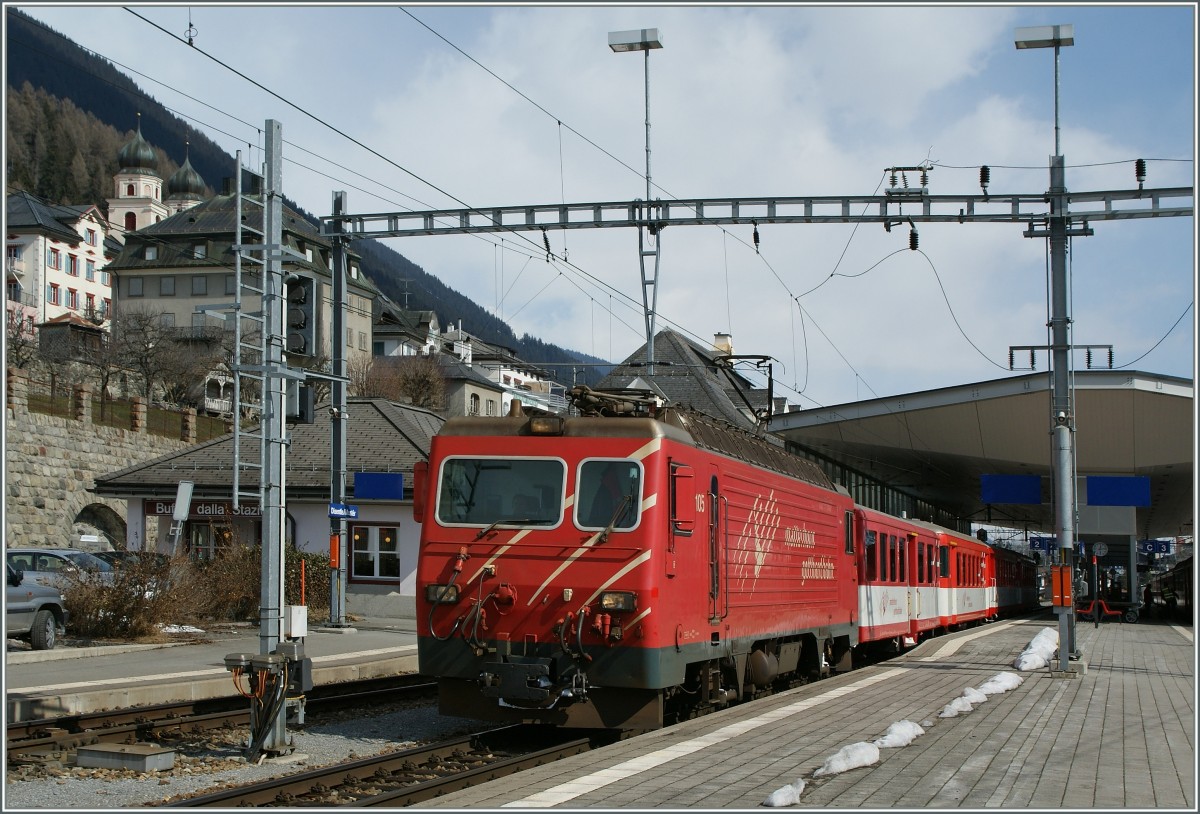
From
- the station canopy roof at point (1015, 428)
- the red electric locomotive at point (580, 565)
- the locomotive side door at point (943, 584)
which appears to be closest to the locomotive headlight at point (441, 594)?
the red electric locomotive at point (580, 565)

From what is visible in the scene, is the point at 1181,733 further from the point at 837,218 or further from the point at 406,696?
the point at 837,218

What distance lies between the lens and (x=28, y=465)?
40.3 metres

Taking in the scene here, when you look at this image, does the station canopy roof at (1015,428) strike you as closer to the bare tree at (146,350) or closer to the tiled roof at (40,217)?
the bare tree at (146,350)

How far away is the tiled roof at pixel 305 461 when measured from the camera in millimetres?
31734

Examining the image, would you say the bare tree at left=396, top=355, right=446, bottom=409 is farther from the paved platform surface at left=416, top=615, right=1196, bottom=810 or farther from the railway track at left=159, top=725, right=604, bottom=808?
the railway track at left=159, top=725, right=604, bottom=808

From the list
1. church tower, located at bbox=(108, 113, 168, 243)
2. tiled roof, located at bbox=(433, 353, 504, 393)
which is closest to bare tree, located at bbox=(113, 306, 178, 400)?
tiled roof, located at bbox=(433, 353, 504, 393)

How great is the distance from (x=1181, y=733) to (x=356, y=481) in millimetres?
17609

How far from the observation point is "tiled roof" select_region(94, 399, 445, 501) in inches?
1249

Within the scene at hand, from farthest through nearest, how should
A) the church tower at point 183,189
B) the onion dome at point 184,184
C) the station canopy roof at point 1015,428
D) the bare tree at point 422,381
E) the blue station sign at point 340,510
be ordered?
1. the onion dome at point 184,184
2. the church tower at point 183,189
3. the bare tree at point 422,381
4. the station canopy roof at point 1015,428
5. the blue station sign at point 340,510

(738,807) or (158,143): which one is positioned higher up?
(158,143)

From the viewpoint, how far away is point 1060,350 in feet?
61.7

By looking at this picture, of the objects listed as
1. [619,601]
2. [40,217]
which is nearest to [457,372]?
[40,217]

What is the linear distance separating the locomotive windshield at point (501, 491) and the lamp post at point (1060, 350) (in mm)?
9901

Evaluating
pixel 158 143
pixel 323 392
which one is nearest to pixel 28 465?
pixel 323 392
